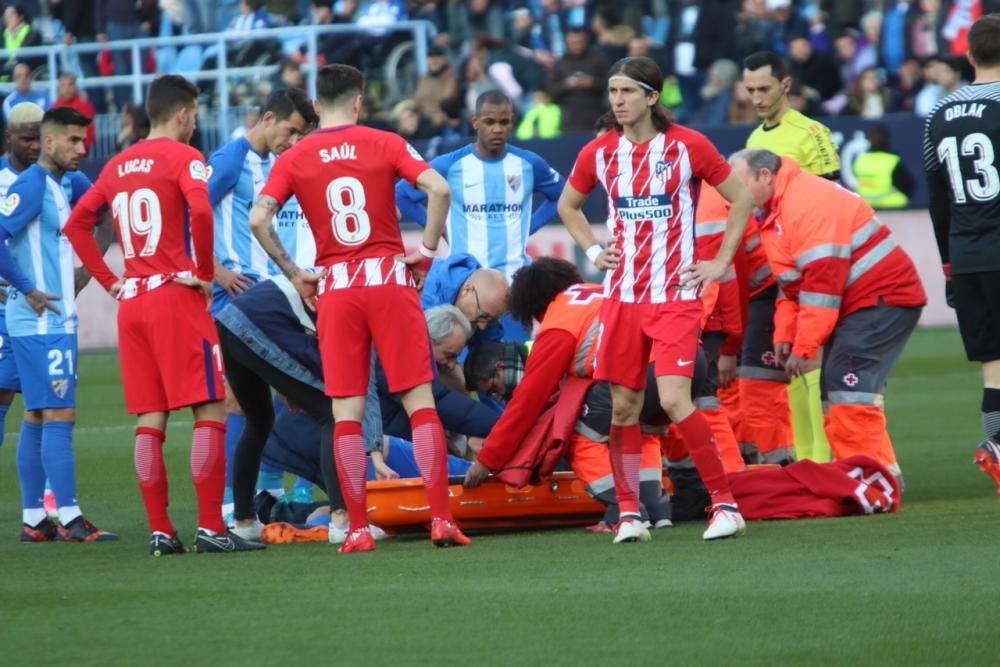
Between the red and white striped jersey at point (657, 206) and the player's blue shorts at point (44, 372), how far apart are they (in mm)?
2848

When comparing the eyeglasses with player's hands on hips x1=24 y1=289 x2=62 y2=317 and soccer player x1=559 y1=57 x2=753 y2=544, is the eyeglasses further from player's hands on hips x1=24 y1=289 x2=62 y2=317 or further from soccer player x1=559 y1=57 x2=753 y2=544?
player's hands on hips x1=24 y1=289 x2=62 y2=317

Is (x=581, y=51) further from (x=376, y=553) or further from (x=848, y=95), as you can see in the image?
(x=376, y=553)

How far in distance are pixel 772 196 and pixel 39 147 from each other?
377 cm

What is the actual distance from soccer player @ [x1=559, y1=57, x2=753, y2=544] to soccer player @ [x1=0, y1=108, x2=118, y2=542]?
108 inches

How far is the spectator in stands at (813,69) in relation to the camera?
21062mm

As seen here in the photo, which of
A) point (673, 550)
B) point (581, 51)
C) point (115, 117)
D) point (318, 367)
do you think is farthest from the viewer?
point (115, 117)

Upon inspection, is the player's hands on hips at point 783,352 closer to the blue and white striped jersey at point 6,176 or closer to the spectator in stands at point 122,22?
the blue and white striped jersey at point 6,176

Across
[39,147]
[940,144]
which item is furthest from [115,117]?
[940,144]

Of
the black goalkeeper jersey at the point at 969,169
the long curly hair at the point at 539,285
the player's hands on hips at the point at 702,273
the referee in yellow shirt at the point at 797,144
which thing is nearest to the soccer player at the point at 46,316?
the long curly hair at the point at 539,285

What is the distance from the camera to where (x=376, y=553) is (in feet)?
25.8

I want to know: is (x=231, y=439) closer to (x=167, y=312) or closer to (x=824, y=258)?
(x=167, y=312)

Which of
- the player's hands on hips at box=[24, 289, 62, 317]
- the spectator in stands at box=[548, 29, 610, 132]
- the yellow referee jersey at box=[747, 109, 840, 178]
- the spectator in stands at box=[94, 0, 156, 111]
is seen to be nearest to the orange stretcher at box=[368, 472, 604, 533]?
the player's hands on hips at box=[24, 289, 62, 317]

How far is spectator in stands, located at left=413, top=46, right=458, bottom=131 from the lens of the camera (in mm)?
22141

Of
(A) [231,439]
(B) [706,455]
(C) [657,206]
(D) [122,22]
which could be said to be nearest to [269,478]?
(A) [231,439]
